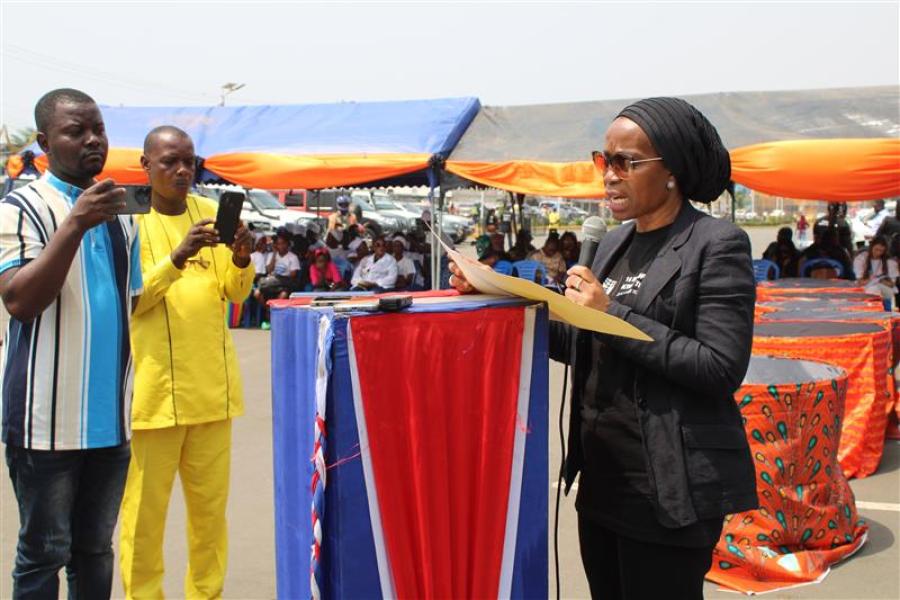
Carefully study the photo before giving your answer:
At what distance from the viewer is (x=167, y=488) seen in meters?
3.14

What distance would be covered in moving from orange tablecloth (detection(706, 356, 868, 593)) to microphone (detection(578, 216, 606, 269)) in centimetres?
186

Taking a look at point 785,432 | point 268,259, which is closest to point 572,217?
point 268,259

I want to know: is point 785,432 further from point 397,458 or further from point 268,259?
point 268,259

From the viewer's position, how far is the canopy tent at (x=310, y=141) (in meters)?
10.9

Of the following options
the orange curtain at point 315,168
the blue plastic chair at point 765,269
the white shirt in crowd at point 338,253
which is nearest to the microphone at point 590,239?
the orange curtain at point 315,168

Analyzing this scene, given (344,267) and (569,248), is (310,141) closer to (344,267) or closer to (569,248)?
(344,267)

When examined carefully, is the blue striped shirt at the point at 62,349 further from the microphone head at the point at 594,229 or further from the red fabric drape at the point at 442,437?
Result: the microphone head at the point at 594,229

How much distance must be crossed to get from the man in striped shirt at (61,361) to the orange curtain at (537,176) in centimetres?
780

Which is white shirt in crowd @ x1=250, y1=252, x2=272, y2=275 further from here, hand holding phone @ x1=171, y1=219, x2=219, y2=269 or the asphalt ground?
hand holding phone @ x1=171, y1=219, x2=219, y2=269

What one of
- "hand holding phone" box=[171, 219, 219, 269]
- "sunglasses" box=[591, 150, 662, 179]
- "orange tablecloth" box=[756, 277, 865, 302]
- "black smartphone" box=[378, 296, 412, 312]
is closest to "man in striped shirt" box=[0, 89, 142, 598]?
"hand holding phone" box=[171, 219, 219, 269]

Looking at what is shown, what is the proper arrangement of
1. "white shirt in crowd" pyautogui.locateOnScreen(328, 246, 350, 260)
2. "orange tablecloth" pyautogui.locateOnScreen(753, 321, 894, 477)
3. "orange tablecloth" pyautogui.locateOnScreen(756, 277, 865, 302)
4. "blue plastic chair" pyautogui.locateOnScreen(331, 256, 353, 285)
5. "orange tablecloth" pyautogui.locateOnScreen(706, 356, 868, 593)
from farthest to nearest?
1. "white shirt in crowd" pyautogui.locateOnScreen(328, 246, 350, 260)
2. "blue plastic chair" pyautogui.locateOnScreen(331, 256, 353, 285)
3. "orange tablecloth" pyautogui.locateOnScreen(756, 277, 865, 302)
4. "orange tablecloth" pyautogui.locateOnScreen(753, 321, 894, 477)
5. "orange tablecloth" pyautogui.locateOnScreen(706, 356, 868, 593)

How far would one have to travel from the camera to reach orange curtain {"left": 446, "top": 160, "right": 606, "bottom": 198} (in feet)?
33.2

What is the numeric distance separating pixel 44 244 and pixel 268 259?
38.6 ft

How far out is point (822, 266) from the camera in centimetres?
1159
